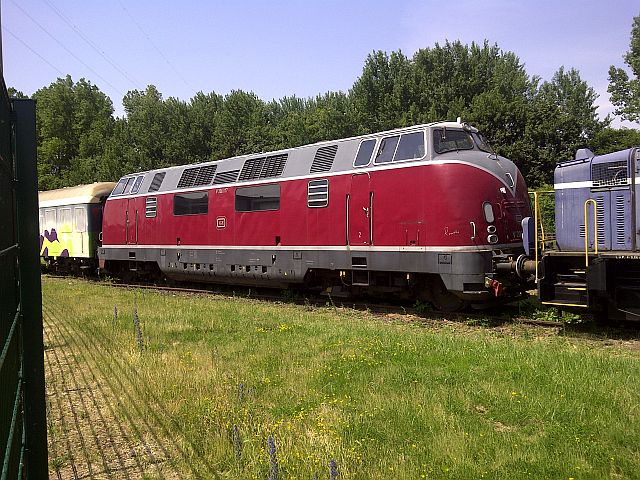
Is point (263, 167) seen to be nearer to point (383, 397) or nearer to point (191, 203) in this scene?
point (191, 203)

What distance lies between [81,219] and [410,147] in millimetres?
16455

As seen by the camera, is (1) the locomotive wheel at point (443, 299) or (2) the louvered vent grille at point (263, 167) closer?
(1) the locomotive wheel at point (443, 299)

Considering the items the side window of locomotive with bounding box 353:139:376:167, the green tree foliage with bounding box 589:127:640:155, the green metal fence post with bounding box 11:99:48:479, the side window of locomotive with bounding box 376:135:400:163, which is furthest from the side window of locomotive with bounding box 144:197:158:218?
the green tree foliage with bounding box 589:127:640:155

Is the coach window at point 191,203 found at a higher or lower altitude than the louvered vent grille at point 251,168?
lower

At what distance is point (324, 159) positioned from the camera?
525 inches

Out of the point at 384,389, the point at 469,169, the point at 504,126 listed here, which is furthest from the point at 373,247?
the point at 504,126

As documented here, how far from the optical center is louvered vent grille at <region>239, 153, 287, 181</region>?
14.5 metres

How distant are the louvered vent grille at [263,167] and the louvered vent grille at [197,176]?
5.09ft

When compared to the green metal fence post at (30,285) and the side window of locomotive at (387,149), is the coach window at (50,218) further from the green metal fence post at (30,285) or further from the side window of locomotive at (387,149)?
the green metal fence post at (30,285)

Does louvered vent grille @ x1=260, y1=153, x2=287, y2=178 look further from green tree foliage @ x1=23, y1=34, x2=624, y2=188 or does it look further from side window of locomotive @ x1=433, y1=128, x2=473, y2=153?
green tree foliage @ x1=23, y1=34, x2=624, y2=188

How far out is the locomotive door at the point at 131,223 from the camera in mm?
19438

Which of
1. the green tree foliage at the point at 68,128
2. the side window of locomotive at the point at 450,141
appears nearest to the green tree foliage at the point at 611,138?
the side window of locomotive at the point at 450,141

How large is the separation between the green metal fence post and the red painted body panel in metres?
8.24

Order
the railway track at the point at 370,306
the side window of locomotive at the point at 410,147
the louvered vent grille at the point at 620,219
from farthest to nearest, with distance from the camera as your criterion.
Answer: the side window of locomotive at the point at 410,147, the railway track at the point at 370,306, the louvered vent grille at the point at 620,219
